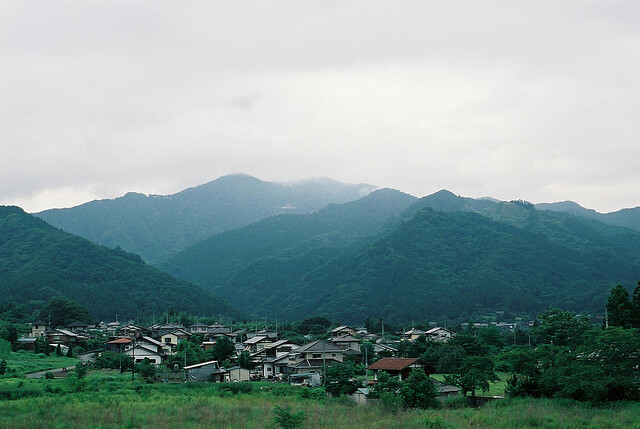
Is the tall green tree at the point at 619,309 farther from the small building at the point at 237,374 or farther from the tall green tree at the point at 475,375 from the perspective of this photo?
the small building at the point at 237,374

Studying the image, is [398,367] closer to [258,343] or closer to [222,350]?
[222,350]

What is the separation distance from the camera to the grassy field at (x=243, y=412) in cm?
2038

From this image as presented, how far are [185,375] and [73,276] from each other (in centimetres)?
7107

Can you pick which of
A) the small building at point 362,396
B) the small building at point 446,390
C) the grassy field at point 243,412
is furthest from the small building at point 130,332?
the small building at point 446,390

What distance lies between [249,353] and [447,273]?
8318 centimetres

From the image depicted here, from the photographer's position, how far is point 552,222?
17712 centimetres

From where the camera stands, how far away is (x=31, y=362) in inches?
1838

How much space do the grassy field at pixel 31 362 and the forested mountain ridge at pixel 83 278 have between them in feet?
119

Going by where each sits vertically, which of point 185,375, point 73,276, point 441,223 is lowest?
point 185,375

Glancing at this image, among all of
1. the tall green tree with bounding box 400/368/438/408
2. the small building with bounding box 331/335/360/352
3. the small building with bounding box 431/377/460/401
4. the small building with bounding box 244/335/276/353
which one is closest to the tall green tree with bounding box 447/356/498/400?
the small building with bounding box 431/377/460/401

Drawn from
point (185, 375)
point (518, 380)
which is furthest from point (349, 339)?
point (518, 380)

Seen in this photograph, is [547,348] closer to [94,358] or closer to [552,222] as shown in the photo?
[94,358]

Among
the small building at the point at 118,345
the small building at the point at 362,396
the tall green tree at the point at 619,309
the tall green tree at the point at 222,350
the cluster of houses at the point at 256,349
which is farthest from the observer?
the small building at the point at 118,345

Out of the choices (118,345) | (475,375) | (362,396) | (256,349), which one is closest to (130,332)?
(118,345)
